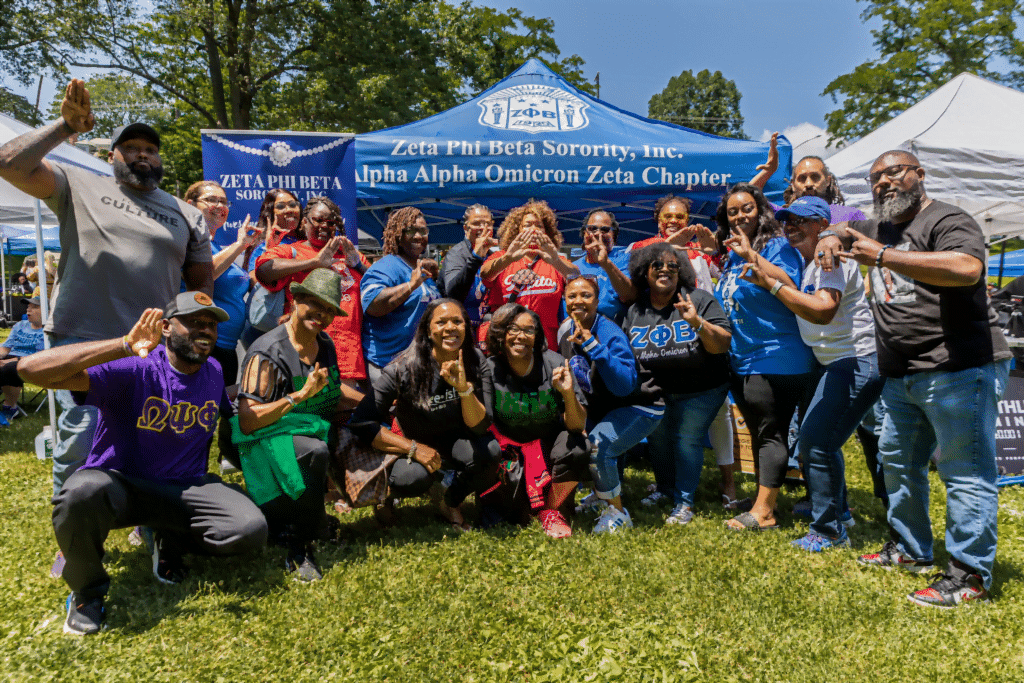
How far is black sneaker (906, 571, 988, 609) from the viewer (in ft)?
10.2

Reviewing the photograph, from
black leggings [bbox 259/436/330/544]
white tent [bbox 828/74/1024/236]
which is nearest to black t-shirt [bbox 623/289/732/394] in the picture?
black leggings [bbox 259/436/330/544]

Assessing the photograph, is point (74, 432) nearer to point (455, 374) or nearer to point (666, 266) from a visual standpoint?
point (455, 374)

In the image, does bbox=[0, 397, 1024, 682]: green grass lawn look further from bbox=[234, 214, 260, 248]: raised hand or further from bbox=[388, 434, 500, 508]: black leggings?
bbox=[234, 214, 260, 248]: raised hand

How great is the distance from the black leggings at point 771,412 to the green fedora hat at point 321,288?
253cm

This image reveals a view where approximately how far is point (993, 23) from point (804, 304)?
29699 millimetres

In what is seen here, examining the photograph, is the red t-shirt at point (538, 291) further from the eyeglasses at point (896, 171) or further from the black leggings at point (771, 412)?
the eyeglasses at point (896, 171)

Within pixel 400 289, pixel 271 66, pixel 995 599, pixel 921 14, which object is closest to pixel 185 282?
pixel 400 289

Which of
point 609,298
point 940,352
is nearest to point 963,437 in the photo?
point 940,352

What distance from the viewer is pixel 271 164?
6.16 m

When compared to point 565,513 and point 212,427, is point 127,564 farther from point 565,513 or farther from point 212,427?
point 565,513

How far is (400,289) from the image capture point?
4246mm

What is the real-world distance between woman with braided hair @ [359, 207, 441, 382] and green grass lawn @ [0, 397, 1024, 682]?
4.02 feet

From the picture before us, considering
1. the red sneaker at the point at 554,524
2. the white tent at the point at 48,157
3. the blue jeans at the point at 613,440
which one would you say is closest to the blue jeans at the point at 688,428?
the blue jeans at the point at 613,440

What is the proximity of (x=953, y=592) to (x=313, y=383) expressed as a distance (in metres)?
3.34
